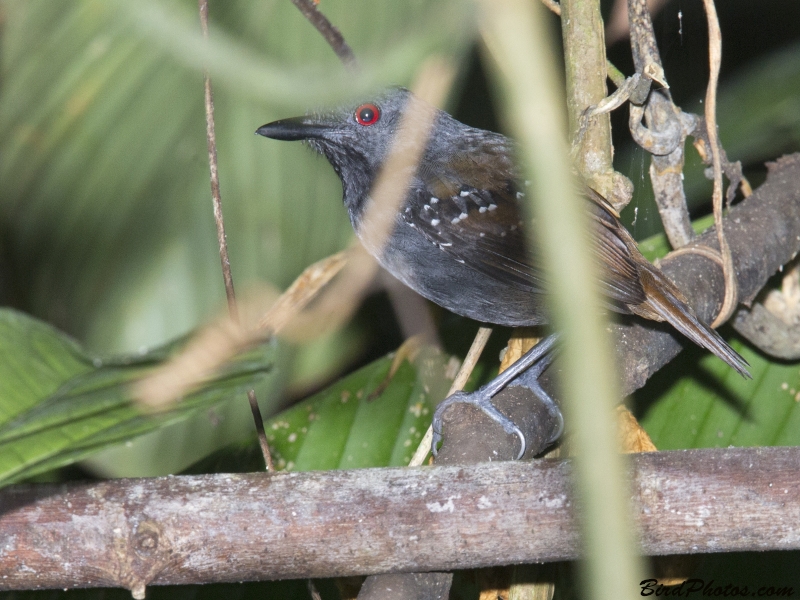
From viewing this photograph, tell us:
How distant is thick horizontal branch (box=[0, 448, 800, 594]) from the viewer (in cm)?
133

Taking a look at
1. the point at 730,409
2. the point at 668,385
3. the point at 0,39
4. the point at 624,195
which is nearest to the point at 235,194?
the point at 0,39

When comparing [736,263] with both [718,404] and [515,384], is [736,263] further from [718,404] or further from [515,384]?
[515,384]

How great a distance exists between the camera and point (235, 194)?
2885mm

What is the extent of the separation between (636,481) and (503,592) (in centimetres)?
69

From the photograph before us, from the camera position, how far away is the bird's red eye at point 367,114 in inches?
97.7

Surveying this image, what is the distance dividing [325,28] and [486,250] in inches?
29.5

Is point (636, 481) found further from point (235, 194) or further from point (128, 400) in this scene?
point (235, 194)

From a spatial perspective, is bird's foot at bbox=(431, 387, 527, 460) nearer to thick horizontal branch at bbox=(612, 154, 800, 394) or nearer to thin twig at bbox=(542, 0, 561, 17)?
thick horizontal branch at bbox=(612, 154, 800, 394)

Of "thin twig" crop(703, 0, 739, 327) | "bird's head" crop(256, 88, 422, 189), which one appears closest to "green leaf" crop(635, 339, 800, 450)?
"thin twig" crop(703, 0, 739, 327)

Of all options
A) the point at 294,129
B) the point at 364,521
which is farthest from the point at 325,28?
the point at 364,521

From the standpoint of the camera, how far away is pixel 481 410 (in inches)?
72.9

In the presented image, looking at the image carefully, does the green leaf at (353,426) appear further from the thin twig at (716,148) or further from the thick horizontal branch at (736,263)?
the thin twig at (716,148)

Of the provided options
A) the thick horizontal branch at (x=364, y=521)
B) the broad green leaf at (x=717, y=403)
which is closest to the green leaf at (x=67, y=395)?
the thick horizontal branch at (x=364, y=521)

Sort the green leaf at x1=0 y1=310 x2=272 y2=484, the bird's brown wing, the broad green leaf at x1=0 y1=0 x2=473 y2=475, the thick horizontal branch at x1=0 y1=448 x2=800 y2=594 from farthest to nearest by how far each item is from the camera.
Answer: the broad green leaf at x1=0 y1=0 x2=473 y2=475 < the bird's brown wing < the thick horizontal branch at x1=0 y1=448 x2=800 y2=594 < the green leaf at x1=0 y1=310 x2=272 y2=484
